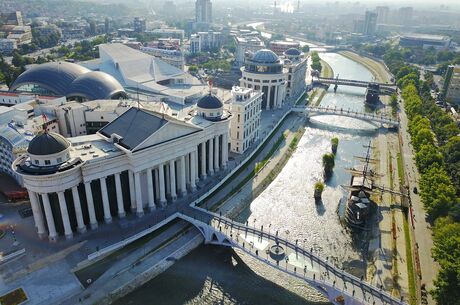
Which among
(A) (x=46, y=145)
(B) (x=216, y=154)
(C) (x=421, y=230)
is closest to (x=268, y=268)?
(B) (x=216, y=154)

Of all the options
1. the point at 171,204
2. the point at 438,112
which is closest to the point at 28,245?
the point at 171,204

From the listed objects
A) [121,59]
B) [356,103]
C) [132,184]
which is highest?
[121,59]

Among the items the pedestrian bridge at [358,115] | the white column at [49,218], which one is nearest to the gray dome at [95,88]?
the white column at [49,218]

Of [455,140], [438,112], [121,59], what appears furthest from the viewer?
[121,59]

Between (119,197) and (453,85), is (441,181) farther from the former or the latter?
(453,85)

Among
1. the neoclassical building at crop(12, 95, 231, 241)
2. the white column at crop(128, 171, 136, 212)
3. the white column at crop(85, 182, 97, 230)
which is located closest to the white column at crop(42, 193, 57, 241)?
the neoclassical building at crop(12, 95, 231, 241)

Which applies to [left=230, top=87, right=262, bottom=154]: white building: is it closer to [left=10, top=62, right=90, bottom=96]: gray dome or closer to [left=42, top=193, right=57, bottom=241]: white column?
[left=42, top=193, right=57, bottom=241]: white column

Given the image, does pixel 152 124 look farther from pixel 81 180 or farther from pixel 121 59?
pixel 121 59
